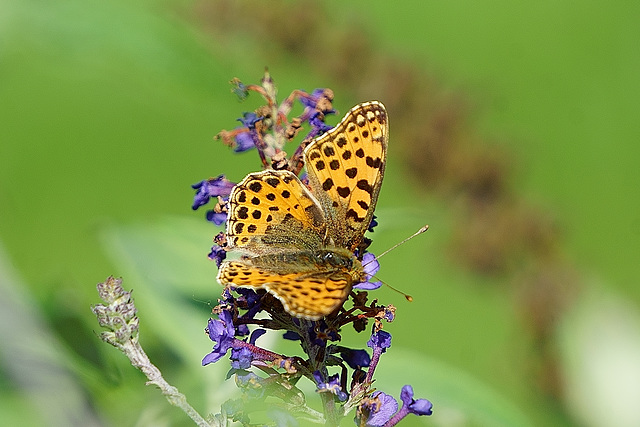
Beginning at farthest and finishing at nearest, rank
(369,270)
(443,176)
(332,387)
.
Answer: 1. (443,176)
2. (369,270)
3. (332,387)

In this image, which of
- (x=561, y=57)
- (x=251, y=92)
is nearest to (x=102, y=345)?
(x=251, y=92)

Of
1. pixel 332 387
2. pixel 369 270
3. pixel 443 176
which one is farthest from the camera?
pixel 443 176

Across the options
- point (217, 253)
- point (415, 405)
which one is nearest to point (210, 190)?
point (217, 253)

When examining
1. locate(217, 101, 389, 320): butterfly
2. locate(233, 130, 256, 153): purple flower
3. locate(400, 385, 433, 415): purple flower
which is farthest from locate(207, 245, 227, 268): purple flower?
locate(400, 385, 433, 415): purple flower

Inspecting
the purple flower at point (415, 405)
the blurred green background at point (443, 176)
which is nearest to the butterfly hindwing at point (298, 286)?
the purple flower at point (415, 405)

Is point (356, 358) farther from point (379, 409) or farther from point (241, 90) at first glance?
point (241, 90)

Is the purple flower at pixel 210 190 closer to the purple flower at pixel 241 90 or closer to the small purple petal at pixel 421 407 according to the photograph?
the purple flower at pixel 241 90

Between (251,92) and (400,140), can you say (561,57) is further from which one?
(251,92)

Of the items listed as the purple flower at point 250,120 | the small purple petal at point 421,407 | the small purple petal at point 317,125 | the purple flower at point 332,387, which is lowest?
the purple flower at point 332,387

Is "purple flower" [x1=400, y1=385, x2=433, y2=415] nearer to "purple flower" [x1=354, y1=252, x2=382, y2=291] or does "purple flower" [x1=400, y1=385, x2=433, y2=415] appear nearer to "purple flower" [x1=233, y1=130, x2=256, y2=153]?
"purple flower" [x1=354, y1=252, x2=382, y2=291]
